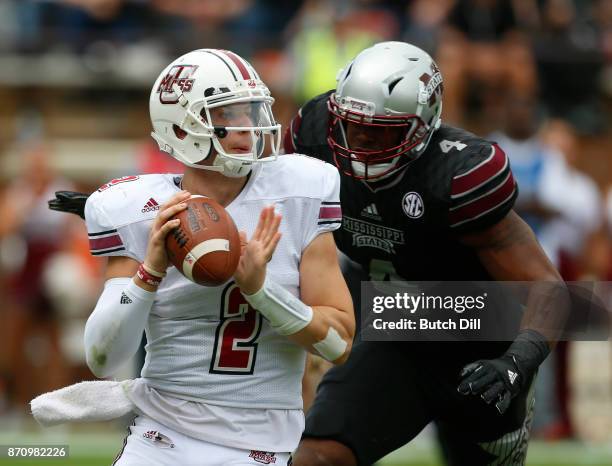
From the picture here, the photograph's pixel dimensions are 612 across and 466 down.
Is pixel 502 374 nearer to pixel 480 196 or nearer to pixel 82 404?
pixel 480 196

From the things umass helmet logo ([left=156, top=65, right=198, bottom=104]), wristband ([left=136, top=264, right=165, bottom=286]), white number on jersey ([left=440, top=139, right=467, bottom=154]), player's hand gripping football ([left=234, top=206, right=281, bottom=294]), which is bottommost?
white number on jersey ([left=440, top=139, right=467, bottom=154])

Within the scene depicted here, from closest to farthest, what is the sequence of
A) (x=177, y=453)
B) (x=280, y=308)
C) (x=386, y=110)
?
(x=280, y=308), (x=177, y=453), (x=386, y=110)

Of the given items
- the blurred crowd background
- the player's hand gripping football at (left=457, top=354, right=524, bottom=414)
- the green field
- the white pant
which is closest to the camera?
the white pant

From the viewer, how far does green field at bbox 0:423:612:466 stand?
7.41 metres

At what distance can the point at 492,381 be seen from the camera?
13.3ft

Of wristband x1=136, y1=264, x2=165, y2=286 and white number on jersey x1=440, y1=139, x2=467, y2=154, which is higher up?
wristband x1=136, y1=264, x2=165, y2=286

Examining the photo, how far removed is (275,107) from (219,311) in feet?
17.7

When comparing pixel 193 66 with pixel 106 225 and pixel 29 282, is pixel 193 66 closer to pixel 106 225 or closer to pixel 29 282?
pixel 106 225

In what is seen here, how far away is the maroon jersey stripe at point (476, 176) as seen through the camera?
4.44m

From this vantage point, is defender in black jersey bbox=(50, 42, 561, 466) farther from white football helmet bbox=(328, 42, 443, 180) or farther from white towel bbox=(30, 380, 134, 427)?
white towel bbox=(30, 380, 134, 427)

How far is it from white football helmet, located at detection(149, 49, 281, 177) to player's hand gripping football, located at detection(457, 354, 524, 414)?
93 cm

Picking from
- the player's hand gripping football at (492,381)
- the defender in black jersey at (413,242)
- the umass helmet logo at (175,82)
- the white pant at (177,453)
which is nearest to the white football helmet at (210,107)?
the umass helmet logo at (175,82)

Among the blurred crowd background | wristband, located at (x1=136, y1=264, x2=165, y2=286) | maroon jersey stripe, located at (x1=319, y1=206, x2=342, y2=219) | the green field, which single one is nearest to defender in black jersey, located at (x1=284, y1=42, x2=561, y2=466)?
maroon jersey stripe, located at (x1=319, y1=206, x2=342, y2=219)

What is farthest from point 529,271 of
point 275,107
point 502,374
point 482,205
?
point 275,107
